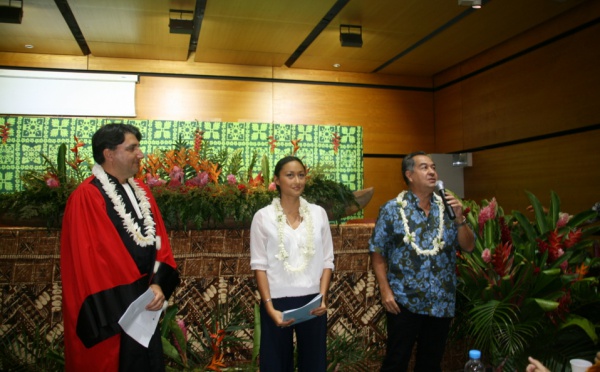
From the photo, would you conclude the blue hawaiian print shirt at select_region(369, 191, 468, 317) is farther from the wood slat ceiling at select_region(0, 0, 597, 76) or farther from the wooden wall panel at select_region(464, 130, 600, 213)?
the wooden wall panel at select_region(464, 130, 600, 213)

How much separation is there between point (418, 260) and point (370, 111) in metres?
4.45

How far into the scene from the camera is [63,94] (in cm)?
534

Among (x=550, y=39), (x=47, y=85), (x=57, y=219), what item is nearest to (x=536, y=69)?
(x=550, y=39)

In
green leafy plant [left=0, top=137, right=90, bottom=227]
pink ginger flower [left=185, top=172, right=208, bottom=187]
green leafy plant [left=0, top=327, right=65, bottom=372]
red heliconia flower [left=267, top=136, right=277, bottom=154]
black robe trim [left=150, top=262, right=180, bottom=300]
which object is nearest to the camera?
black robe trim [left=150, top=262, right=180, bottom=300]

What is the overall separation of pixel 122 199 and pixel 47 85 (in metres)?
4.20

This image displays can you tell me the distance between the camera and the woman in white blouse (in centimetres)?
204

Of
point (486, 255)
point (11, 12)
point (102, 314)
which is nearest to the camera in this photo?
point (102, 314)

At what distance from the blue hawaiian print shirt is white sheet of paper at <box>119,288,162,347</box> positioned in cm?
107

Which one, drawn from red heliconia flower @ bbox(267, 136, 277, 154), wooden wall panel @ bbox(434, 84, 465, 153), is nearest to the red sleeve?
red heliconia flower @ bbox(267, 136, 277, 154)

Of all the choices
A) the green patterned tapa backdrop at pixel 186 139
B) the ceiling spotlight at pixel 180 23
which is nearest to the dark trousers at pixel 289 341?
the green patterned tapa backdrop at pixel 186 139

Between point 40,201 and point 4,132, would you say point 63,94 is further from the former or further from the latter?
point 40,201

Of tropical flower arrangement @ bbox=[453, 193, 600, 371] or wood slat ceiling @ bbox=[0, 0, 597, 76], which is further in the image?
wood slat ceiling @ bbox=[0, 0, 597, 76]

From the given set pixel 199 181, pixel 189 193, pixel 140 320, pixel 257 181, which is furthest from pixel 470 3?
pixel 140 320

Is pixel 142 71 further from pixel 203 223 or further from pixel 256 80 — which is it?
pixel 203 223
